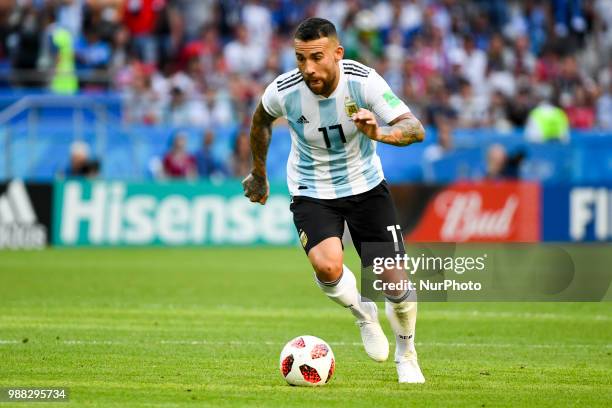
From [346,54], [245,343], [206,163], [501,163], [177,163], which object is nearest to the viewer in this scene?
[245,343]

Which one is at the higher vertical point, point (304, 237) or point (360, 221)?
point (360, 221)

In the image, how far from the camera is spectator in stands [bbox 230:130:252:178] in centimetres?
2352

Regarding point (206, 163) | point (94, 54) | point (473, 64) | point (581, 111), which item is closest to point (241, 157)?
point (206, 163)

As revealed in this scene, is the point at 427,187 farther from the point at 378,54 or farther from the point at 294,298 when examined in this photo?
the point at 294,298

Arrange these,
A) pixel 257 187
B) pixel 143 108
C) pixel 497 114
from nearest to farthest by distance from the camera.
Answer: pixel 257 187
pixel 143 108
pixel 497 114

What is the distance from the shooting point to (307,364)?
325 inches

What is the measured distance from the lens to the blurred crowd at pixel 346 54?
2523cm

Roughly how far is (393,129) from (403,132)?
0.07 m

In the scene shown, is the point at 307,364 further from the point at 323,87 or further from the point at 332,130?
the point at 323,87

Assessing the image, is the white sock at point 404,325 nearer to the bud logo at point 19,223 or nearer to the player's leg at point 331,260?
the player's leg at point 331,260

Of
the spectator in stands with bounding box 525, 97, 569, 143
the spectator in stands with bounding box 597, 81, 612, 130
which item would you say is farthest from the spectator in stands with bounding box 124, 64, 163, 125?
the spectator in stands with bounding box 597, 81, 612, 130

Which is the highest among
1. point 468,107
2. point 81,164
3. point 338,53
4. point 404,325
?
point 338,53

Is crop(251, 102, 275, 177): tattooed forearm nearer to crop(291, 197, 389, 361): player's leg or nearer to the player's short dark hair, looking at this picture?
crop(291, 197, 389, 361): player's leg

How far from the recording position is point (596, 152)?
24062 mm
